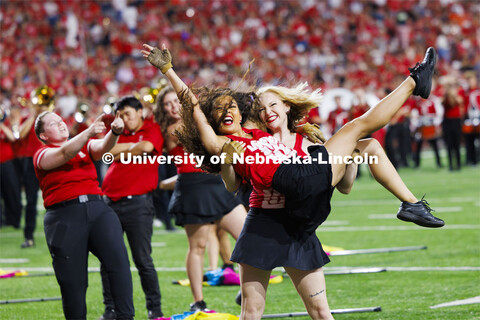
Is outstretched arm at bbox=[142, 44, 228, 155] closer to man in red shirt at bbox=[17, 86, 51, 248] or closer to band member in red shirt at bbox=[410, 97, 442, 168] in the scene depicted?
man in red shirt at bbox=[17, 86, 51, 248]

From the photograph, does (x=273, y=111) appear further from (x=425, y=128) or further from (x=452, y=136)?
(x=425, y=128)

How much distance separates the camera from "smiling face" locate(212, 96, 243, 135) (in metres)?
4.72

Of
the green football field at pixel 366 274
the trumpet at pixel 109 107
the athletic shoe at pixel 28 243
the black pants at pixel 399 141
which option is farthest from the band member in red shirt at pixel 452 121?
the athletic shoe at pixel 28 243

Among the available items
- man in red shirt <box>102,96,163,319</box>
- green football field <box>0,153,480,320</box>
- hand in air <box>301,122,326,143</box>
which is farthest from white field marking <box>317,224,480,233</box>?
hand in air <box>301,122,326,143</box>

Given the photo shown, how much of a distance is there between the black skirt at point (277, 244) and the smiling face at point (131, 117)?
236cm

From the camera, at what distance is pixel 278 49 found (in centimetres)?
2980

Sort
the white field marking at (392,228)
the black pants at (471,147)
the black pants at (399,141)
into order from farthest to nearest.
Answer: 1. the black pants at (399,141)
2. the black pants at (471,147)
3. the white field marking at (392,228)

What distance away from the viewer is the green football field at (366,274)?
6.59 m

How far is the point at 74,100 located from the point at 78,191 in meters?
14.8

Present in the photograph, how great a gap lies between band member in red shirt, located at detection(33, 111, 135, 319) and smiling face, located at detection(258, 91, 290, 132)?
3.34ft

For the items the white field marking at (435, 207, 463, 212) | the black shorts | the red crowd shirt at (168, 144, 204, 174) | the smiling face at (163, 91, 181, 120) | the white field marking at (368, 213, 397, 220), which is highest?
the smiling face at (163, 91, 181, 120)

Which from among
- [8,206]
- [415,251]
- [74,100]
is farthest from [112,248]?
[74,100]

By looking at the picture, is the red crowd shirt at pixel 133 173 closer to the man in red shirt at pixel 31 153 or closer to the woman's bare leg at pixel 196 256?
the woman's bare leg at pixel 196 256

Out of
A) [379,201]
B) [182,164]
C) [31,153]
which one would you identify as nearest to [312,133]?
[182,164]
